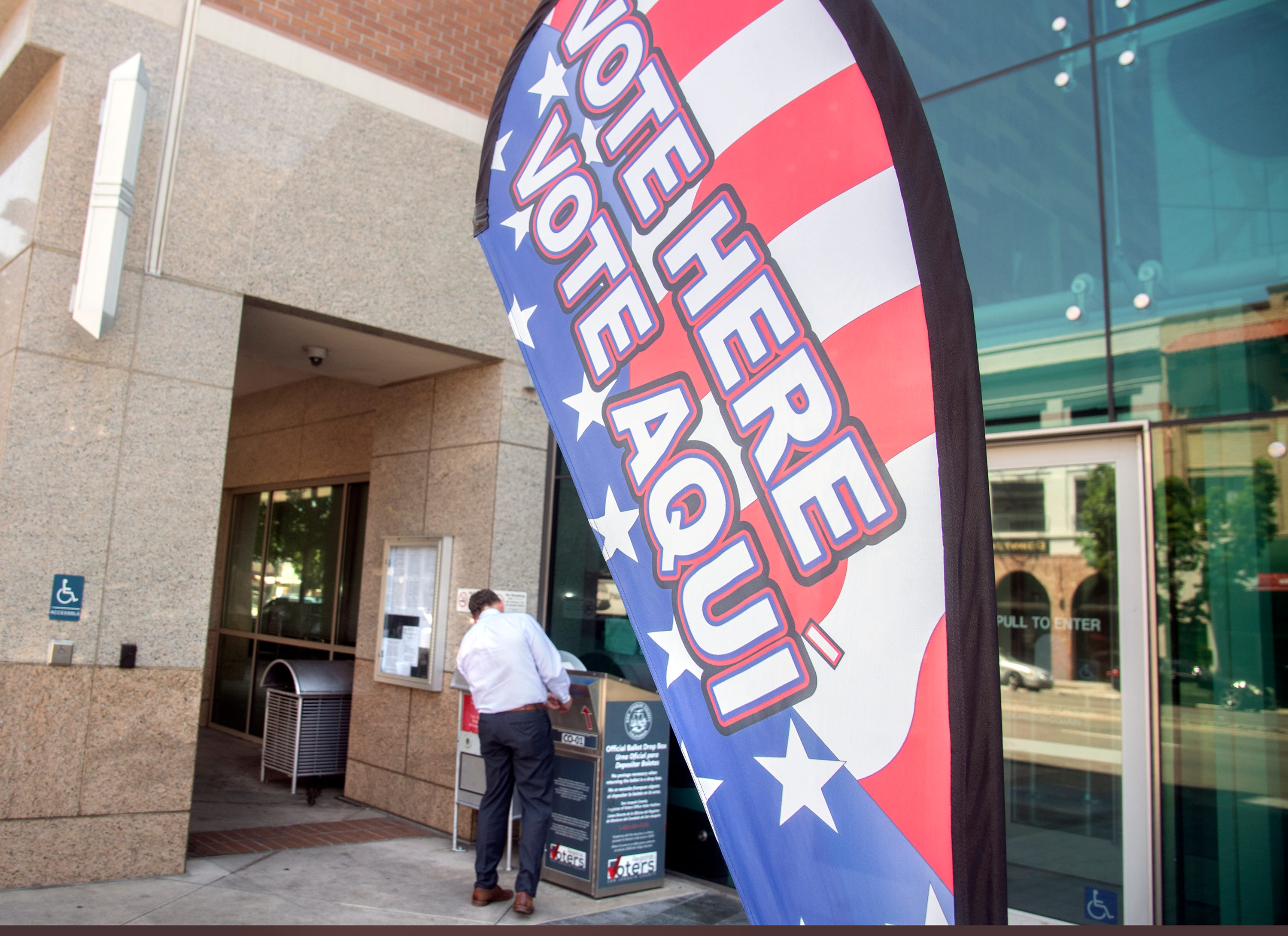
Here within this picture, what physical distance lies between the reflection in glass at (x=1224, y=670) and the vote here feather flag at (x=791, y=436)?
9.41 feet

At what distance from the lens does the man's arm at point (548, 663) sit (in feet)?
17.7

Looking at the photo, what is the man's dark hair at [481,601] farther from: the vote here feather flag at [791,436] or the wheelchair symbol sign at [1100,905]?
the wheelchair symbol sign at [1100,905]

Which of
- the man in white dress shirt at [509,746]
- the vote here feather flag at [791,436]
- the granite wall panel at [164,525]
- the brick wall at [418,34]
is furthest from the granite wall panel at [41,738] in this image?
the brick wall at [418,34]

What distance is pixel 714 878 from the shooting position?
5.91 meters

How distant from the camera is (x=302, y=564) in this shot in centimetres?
985

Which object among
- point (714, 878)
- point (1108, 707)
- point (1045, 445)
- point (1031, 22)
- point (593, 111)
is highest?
point (1031, 22)

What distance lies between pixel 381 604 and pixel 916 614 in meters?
6.29

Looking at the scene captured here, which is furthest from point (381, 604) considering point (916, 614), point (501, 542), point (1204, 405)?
point (916, 614)

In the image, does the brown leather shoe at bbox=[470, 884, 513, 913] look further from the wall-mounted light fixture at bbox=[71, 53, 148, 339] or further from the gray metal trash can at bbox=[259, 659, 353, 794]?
the wall-mounted light fixture at bbox=[71, 53, 148, 339]

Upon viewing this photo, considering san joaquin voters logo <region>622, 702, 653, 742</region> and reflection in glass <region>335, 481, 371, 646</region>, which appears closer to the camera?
san joaquin voters logo <region>622, 702, 653, 742</region>

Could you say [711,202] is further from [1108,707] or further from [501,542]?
[501,542]

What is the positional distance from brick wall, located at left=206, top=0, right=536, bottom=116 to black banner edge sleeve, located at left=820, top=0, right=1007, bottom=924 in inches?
215

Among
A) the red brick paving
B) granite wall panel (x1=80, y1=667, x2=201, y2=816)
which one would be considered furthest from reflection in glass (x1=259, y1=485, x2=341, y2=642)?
granite wall panel (x1=80, y1=667, x2=201, y2=816)

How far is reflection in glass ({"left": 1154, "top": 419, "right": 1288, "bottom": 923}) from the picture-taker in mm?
3865
